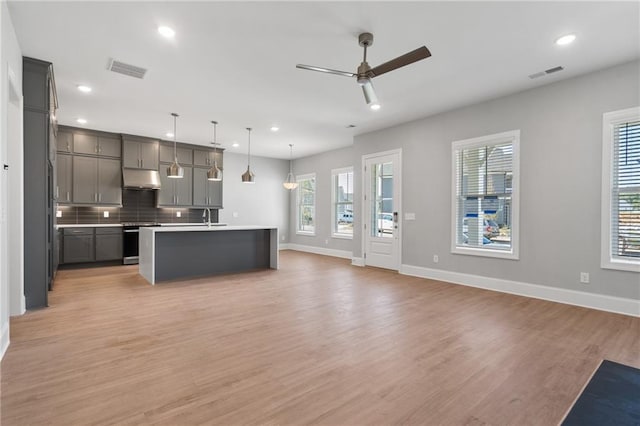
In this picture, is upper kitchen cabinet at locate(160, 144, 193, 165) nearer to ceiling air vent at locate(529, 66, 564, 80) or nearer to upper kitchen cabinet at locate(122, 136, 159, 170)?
upper kitchen cabinet at locate(122, 136, 159, 170)

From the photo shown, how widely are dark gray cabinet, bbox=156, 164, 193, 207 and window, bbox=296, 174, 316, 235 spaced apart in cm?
322

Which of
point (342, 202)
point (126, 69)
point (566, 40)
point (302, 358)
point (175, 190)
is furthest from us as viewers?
point (342, 202)

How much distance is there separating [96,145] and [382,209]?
20.1ft

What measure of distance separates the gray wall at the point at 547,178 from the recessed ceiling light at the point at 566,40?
3.57 ft

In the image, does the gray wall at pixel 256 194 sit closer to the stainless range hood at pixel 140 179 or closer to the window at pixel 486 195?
the stainless range hood at pixel 140 179

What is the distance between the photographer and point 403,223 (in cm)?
609

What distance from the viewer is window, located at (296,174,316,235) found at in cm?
943

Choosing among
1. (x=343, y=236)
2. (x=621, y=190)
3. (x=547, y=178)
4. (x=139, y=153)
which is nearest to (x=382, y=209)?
(x=343, y=236)

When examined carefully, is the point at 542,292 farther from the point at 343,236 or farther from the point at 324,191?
the point at 324,191

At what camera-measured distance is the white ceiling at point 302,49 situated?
2770 mm

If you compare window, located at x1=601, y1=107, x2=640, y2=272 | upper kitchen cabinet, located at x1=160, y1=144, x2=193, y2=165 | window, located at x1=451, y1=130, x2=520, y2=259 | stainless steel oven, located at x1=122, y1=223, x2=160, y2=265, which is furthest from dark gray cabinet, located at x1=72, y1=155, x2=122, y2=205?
window, located at x1=601, y1=107, x2=640, y2=272

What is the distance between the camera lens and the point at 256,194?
952 cm

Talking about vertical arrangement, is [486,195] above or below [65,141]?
below

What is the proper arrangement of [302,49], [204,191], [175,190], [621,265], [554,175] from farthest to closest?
1. [204,191]
2. [175,190]
3. [554,175]
4. [621,265]
5. [302,49]
